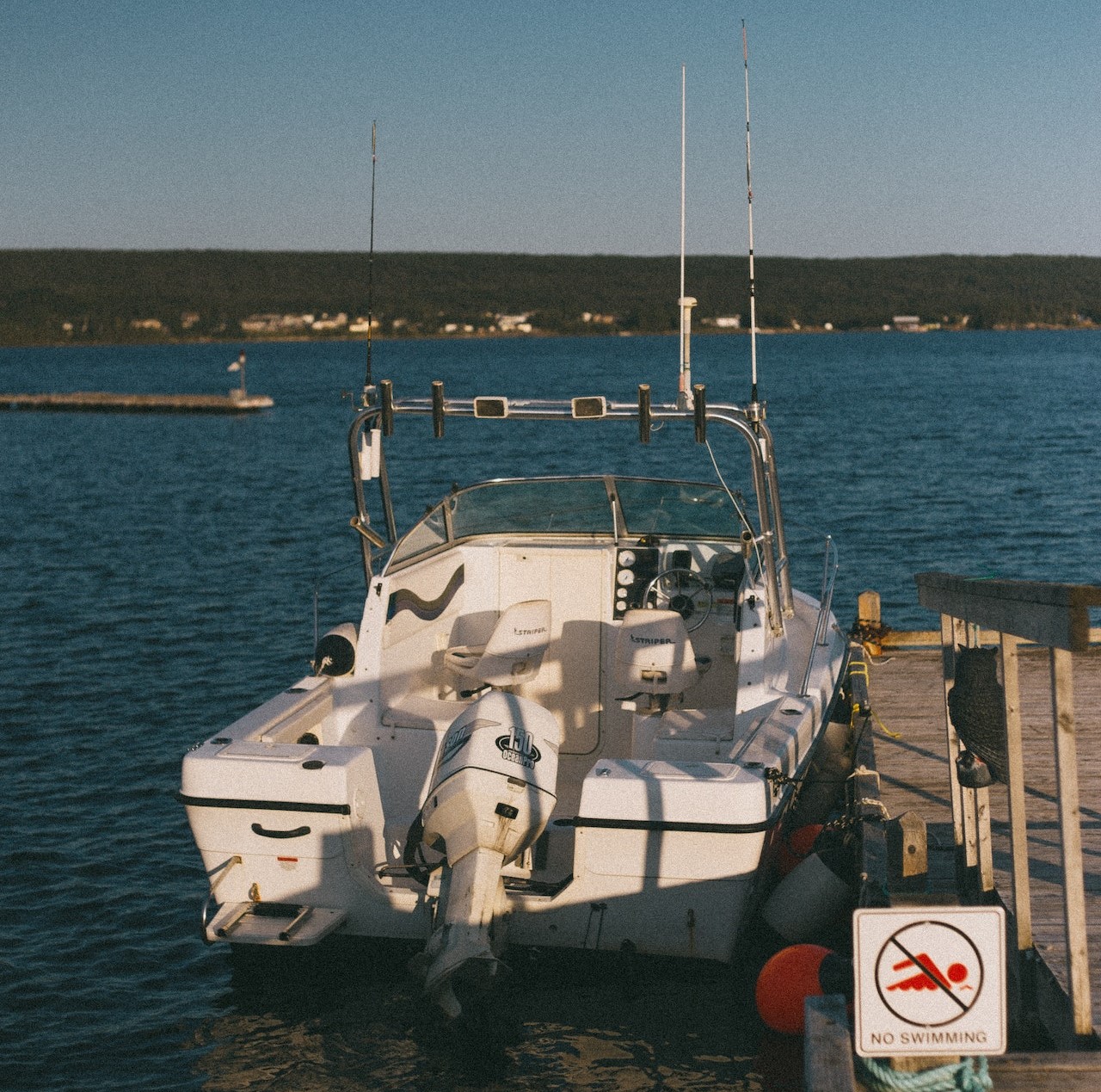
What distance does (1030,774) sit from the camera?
7500 millimetres

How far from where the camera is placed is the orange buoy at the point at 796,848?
748cm

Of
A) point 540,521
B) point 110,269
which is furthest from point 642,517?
point 110,269

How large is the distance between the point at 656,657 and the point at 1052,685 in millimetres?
3862

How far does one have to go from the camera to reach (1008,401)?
59.5 m

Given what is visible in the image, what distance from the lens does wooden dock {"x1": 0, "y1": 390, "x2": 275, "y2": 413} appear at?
213ft

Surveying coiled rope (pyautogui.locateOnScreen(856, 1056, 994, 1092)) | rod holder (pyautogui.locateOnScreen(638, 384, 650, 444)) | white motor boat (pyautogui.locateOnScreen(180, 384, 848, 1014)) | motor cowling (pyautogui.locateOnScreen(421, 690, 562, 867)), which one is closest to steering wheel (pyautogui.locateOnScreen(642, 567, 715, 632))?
white motor boat (pyautogui.locateOnScreen(180, 384, 848, 1014))

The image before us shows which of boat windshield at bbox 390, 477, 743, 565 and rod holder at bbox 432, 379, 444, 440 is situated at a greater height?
rod holder at bbox 432, 379, 444, 440

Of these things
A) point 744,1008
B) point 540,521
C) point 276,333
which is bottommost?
point 744,1008

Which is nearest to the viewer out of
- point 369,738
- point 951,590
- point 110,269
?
point 951,590

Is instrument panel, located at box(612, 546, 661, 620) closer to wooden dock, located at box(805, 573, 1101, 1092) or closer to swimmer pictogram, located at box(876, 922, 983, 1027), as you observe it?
wooden dock, located at box(805, 573, 1101, 1092)

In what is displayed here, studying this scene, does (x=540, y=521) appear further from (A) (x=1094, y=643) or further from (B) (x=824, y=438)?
(B) (x=824, y=438)

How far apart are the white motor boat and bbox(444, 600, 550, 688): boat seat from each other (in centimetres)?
2

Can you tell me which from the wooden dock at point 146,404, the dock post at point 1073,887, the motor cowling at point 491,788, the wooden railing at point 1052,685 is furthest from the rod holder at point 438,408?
the wooden dock at point 146,404

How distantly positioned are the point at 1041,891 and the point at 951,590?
1445 mm
